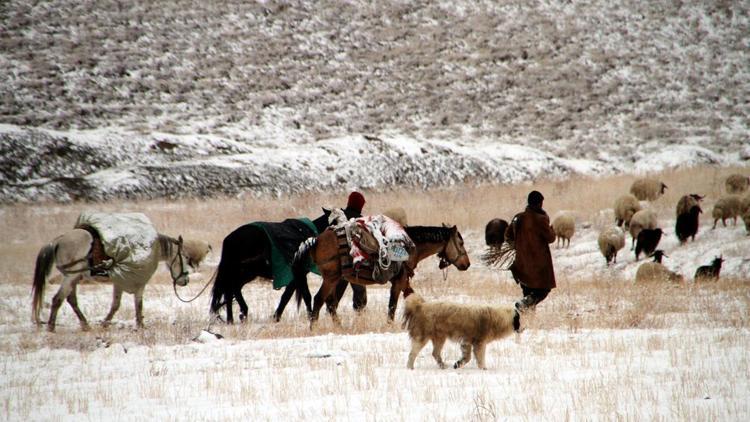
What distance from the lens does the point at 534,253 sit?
35.5ft

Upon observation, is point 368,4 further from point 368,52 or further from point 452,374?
point 452,374

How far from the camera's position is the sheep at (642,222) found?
60.1 ft

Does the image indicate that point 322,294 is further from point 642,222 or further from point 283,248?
point 642,222

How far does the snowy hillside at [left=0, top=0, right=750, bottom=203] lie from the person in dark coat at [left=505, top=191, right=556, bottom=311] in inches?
858

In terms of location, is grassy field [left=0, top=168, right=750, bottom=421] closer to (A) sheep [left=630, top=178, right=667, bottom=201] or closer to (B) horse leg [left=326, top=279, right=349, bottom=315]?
(B) horse leg [left=326, top=279, right=349, bottom=315]

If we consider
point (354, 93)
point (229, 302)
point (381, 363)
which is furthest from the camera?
point (354, 93)

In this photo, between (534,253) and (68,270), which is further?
(68,270)

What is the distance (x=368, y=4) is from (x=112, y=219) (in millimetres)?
47209

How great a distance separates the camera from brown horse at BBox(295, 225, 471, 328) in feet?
34.9

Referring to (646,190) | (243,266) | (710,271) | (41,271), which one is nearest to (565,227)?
(646,190)

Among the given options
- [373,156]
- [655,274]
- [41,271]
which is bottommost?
[655,274]

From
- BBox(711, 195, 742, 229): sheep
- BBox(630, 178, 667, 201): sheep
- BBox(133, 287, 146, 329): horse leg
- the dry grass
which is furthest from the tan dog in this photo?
BBox(630, 178, 667, 201): sheep

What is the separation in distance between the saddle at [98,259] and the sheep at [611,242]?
38.5 feet

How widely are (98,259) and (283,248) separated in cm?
270
